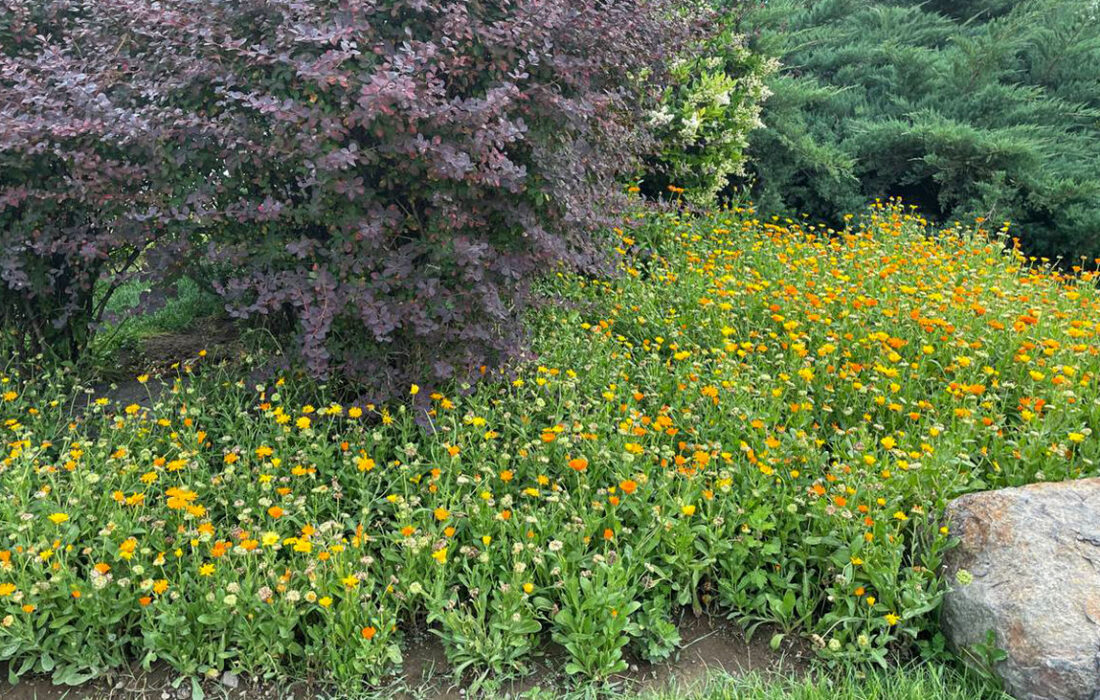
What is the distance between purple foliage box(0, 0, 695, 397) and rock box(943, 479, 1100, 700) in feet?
5.78

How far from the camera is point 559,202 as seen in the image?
3.37 m

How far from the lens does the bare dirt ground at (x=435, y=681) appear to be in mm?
2355

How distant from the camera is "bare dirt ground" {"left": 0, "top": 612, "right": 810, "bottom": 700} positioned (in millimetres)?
2355

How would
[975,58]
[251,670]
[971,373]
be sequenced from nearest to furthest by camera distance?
[251,670] < [971,373] < [975,58]

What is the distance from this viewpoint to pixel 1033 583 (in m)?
2.38

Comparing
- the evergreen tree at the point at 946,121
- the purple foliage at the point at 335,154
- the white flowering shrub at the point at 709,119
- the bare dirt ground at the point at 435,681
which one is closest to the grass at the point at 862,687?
the bare dirt ground at the point at 435,681

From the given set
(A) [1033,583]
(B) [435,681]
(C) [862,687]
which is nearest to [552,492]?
(B) [435,681]

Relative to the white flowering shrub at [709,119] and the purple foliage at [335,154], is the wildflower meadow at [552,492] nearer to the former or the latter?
the purple foliage at [335,154]

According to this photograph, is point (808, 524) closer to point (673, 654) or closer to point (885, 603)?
point (885, 603)

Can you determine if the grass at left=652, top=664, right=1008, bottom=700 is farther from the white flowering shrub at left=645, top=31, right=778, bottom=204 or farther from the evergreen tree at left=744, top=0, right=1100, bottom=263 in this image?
the evergreen tree at left=744, top=0, right=1100, bottom=263

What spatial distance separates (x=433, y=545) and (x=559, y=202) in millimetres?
1486

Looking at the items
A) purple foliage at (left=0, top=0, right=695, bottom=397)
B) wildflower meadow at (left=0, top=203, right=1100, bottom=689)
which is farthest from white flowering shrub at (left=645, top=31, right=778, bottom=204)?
purple foliage at (left=0, top=0, right=695, bottom=397)

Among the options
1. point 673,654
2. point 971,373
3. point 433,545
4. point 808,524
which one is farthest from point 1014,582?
point 433,545

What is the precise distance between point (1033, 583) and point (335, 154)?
244 cm
